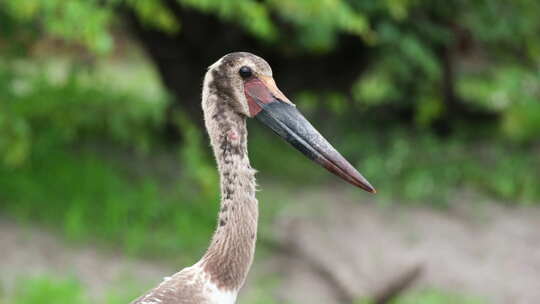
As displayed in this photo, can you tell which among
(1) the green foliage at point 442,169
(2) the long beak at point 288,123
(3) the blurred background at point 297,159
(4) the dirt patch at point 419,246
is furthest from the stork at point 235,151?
(1) the green foliage at point 442,169

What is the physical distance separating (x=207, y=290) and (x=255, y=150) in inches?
207

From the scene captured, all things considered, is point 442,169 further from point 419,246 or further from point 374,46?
point 419,246

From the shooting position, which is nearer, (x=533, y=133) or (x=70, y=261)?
(x=70, y=261)

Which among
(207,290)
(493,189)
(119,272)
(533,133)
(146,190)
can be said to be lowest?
(207,290)

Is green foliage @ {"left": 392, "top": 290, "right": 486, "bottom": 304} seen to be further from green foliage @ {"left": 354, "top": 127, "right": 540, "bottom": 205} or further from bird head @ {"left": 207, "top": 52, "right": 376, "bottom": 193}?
bird head @ {"left": 207, "top": 52, "right": 376, "bottom": 193}

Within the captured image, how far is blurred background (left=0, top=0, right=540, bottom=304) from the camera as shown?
5406 mm

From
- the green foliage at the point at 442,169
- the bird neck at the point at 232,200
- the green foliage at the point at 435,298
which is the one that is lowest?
the bird neck at the point at 232,200

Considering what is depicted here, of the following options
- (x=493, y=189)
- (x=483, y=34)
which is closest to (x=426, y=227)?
(x=493, y=189)

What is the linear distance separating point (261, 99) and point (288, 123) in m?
0.10

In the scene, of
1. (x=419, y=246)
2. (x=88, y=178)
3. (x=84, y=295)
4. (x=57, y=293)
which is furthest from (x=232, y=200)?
(x=88, y=178)

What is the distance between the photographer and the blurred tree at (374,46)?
624cm

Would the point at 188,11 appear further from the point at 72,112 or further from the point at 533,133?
the point at 533,133

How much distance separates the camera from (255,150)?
7.78 metres

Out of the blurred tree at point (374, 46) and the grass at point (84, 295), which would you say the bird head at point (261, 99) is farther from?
the grass at point (84, 295)
